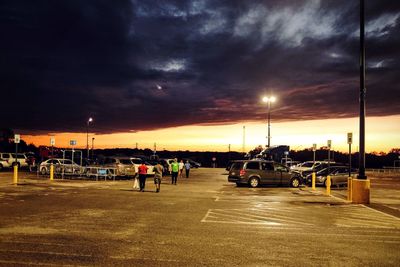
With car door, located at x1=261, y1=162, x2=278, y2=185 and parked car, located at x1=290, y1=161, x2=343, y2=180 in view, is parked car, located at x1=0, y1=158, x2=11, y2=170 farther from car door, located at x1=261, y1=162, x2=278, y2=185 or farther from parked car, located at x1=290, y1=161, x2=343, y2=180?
parked car, located at x1=290, y1=161, x2=343, y2=180

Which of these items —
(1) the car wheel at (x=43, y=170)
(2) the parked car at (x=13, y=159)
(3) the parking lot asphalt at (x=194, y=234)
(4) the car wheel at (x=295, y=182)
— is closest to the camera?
(3) the parking lot asphalt at (x=194, y=234)

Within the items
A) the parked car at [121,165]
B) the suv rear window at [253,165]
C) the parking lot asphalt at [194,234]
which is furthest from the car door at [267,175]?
the parked car at [121,165]

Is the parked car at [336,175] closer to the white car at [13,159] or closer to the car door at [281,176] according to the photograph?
the car door at [281,176]

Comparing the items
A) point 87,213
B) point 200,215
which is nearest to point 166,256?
point 200,215

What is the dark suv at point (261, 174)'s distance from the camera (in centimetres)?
2505

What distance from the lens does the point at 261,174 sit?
25250 millimetres

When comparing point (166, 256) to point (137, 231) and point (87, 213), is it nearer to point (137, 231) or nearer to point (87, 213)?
point (137, 231)

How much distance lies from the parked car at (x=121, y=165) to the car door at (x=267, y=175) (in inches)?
428

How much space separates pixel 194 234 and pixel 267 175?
54.4ft

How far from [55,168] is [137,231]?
24109 millimetres

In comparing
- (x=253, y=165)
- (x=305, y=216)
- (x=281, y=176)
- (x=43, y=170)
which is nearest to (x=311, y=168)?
(x=281, y=176)

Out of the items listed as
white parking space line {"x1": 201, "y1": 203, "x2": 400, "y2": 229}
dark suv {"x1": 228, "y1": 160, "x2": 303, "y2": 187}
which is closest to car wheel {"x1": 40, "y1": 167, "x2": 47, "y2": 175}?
dark suv {"x1": 228, "y1": 160, "x2": 303, "y2": 187}

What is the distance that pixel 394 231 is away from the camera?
10.3 metres

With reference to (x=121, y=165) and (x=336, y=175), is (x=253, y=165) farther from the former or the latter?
(x=121, y=165)
